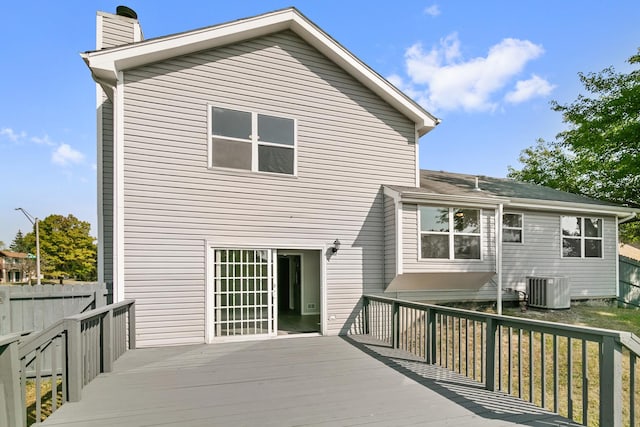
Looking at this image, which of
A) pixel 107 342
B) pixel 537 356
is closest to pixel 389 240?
pixel 537 356

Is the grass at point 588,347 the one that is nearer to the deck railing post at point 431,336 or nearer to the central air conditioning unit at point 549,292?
the central air conditioning unit at point 549,292

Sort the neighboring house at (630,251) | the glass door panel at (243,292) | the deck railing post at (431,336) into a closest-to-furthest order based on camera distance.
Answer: the deck railing post at (431,336)
the glass door panel at (243,292)
the neighboring house at (630,251)

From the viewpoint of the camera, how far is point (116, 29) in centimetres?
634

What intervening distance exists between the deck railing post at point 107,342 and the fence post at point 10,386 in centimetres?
182

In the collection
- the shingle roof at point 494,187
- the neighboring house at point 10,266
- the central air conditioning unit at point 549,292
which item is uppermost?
the shingle roof at point 494,187

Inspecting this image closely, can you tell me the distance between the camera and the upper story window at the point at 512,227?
9398mm

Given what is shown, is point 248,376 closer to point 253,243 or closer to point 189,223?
point 253,243

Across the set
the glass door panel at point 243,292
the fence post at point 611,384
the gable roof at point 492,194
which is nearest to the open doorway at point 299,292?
the glass door panel at point 243,292

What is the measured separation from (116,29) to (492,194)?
970 centimetres

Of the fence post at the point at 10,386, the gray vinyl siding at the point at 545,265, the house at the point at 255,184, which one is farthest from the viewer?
the gray vinyl siding at the point at 545,265

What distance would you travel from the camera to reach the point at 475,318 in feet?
13.1

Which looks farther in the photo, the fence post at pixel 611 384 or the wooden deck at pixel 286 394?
the wooden deck at pixel 286 394

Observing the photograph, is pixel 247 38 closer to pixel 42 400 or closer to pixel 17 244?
pixel 42 400

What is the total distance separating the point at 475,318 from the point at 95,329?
4.76 m
